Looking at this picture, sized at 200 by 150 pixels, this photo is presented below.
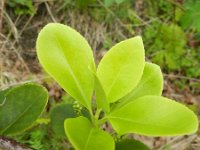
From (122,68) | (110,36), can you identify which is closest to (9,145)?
(122,68)

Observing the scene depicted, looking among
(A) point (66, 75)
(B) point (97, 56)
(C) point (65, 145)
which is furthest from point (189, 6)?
(A) point (66, 75)

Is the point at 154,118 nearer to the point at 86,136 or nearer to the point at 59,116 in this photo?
the point at 86,136

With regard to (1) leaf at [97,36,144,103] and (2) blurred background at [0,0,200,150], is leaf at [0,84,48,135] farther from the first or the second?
A: (2) blurred background at [0,0,200,150]

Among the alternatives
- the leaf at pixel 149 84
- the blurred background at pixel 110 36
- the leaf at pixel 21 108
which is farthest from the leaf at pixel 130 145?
the blurred background at pixel 110 36

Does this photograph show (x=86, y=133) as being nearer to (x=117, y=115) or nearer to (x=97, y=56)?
(x=117, y=115)

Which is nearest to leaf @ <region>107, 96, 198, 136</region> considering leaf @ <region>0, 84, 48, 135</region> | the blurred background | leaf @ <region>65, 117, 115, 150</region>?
leaf @ <region>65, 117, 115, 150</region>
